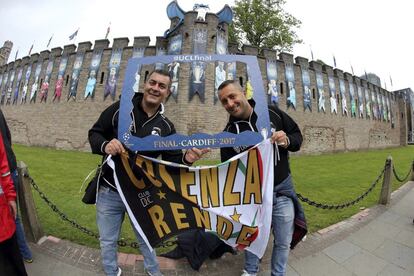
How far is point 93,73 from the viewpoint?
1800cm

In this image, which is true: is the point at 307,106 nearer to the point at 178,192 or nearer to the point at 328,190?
the point at 328,190

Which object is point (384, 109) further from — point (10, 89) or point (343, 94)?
point (10, 89)

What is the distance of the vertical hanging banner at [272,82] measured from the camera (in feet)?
58.4

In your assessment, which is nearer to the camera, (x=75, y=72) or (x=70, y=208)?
(x=70, y=208)

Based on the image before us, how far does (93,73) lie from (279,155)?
18872 millimetres

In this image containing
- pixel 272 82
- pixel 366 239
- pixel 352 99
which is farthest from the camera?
pixel 352 99

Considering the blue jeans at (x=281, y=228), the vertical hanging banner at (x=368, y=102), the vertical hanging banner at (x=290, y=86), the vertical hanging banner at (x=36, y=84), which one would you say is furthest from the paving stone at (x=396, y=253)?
the vertical hanging banner at (x=368, y=102)

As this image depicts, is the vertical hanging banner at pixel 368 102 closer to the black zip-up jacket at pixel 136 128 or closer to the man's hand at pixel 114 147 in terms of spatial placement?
the black zip-up jacket at pixel 136 128

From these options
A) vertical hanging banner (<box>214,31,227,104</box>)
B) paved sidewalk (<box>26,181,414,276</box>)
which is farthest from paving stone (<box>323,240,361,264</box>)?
vertical hanging banner (<box>214,31,227,104</box>)

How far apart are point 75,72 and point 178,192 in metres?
20.0

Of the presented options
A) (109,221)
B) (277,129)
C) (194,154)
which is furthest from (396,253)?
(109,221)

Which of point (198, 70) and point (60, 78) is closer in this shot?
point (198, 70)

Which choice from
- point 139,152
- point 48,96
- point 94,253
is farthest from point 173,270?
point 48,96

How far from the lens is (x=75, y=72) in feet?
61.1
